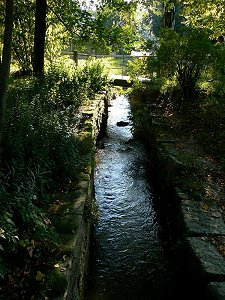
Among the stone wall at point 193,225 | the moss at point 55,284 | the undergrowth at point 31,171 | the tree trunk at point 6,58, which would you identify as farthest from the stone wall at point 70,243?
the stone wall at point 193,225

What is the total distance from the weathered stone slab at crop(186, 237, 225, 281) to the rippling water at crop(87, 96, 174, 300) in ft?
3.04

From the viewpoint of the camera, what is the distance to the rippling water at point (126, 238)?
464 cm

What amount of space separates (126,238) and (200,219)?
150cm

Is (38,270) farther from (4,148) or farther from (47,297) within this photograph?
(4,148)

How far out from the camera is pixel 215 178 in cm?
602

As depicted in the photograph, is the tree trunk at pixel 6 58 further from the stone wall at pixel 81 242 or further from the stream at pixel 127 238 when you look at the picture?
the stream at pixel 127 238

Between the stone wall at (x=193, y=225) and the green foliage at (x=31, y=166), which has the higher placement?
the green foliage at (x=31, y=166)

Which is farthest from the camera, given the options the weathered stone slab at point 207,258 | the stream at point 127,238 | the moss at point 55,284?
the stream at point 127,238

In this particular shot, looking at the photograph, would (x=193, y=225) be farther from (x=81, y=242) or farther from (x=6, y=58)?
(x=6, y=58)

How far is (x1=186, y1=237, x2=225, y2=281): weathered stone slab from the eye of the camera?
3661mm

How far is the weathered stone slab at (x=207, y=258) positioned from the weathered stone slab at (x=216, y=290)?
0.13m

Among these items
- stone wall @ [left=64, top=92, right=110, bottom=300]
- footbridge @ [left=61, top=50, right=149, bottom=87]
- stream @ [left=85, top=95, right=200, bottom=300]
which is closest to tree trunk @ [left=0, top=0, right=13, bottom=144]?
stone wall @ [left=64, top=92, right=110, bottom=300]

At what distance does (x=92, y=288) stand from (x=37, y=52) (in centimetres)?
736

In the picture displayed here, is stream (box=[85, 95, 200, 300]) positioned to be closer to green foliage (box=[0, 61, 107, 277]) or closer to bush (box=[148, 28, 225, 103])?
green foliage (box=[0, 61, 107, 277])
